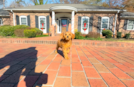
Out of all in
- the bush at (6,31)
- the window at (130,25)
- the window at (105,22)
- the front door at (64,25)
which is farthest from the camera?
the front door at (64,25)

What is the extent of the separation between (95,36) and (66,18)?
6747mm

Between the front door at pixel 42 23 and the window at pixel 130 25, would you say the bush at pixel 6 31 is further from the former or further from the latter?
the window at pixel 130 25

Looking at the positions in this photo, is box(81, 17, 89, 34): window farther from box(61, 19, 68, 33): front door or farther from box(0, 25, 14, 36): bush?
box(0, 25, 14, 36): bush

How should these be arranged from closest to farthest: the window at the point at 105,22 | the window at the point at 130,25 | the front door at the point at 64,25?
the window at the point at 105,22
the window at the point at 130,25
the front door at the point at 64,25

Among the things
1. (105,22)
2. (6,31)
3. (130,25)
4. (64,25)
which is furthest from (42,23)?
(130,25)

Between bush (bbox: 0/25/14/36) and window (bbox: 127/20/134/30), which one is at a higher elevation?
window (bbox: 127/20/134/30)

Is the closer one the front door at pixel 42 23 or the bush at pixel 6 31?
the bush at pixel 6 31

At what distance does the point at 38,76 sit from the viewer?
4.64ft

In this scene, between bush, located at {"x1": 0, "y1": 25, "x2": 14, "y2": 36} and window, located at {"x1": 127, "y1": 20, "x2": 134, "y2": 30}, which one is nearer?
bush, located at {"x1": 0, "y1": 25, "x2": 14, "y2": 36}

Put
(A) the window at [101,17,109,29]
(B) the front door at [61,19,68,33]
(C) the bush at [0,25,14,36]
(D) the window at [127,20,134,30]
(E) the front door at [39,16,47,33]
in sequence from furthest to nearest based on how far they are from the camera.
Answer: (B) the front door at [61,19,68,33] < (D) the window at [127,20,134,30] < (E) the front door at [39,16,47,33] < (A) the window at [101,17,109,29] < (C) the bush at [0,25,14,36]

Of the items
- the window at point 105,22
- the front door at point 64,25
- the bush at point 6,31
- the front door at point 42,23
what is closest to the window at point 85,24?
the window at point 105,22

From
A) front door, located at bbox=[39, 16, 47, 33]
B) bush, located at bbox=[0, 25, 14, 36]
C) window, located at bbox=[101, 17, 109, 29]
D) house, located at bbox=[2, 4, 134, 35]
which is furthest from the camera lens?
front door, located at bbox=[39, 16, 47, 33]

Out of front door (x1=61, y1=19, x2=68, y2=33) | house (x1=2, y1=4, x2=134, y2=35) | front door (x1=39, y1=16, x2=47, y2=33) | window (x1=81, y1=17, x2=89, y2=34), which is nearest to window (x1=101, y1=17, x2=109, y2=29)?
house (x1=2, y1=4, x2=134, y2=35)

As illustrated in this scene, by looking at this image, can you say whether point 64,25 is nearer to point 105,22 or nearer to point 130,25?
point 105,22
